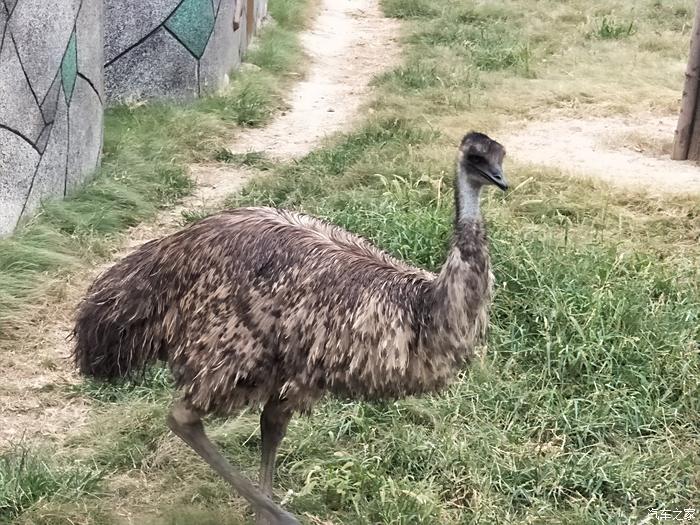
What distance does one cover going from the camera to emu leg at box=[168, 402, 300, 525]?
2650 mm

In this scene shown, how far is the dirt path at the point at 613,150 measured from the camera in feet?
19.1

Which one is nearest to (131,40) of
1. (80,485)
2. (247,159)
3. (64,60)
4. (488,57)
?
(247,159)

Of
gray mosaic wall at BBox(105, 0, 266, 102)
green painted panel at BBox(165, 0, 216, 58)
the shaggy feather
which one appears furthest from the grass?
green painted panel at BBox(165, 0, 216, 58)

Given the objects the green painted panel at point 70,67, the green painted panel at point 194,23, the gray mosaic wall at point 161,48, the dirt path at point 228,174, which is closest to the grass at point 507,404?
the dirt path at point 228,174

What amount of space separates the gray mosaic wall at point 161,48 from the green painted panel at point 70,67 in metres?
1.53

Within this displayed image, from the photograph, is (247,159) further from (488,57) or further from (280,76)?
(488,57)

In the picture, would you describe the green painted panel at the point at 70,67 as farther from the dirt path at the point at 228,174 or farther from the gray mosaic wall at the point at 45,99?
the dirt path at the point at 228,174

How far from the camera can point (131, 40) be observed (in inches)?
273

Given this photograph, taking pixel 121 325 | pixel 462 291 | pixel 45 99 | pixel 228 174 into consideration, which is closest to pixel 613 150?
pixel 228 174

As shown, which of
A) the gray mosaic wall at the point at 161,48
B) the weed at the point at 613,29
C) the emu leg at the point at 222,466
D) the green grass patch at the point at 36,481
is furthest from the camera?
the weed at the point at 613,29

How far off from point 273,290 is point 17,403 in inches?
62.7

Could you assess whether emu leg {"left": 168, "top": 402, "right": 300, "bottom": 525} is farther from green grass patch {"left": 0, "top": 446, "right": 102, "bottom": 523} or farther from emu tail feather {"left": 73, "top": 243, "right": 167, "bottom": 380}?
green grass patch {"left": 0, "top": 446, "right": 102, "bottom": 523}

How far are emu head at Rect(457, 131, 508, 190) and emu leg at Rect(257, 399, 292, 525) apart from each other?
0.80m

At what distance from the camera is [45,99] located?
4.89 metres
